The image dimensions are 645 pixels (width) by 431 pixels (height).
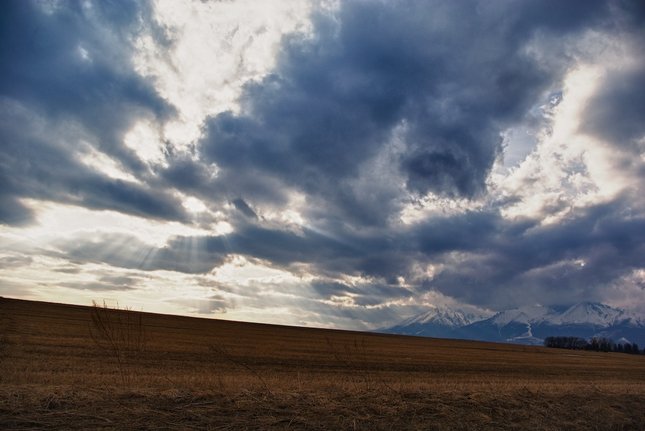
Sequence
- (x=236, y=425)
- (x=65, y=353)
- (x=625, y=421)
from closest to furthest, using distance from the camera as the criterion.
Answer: (x=236, y=425), (x=625, y=421), (x=65, y=353)

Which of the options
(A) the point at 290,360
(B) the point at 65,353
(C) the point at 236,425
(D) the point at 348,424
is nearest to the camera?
(C) the point at 236,425

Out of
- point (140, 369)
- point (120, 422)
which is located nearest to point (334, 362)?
point (140, 369)

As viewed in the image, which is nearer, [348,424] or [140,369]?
[348,424]

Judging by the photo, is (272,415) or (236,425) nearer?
(236,425)

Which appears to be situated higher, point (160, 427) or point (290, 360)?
point (160, 427)

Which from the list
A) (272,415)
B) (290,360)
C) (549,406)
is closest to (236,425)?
(272,415)

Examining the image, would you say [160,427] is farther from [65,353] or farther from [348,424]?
[65,353]

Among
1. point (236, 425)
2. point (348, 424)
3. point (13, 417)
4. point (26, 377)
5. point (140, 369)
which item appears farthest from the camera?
point (140, 369)

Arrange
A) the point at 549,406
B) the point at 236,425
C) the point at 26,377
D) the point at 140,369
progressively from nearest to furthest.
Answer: the point at 236,425 → the point at 549,406 → the point at 26,377 → the point at 140,369

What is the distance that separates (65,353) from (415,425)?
83.1ft

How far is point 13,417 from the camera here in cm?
863

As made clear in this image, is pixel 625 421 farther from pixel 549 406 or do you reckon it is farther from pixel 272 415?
pixel 272 415

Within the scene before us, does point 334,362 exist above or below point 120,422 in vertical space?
below

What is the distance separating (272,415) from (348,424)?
1784 mm
